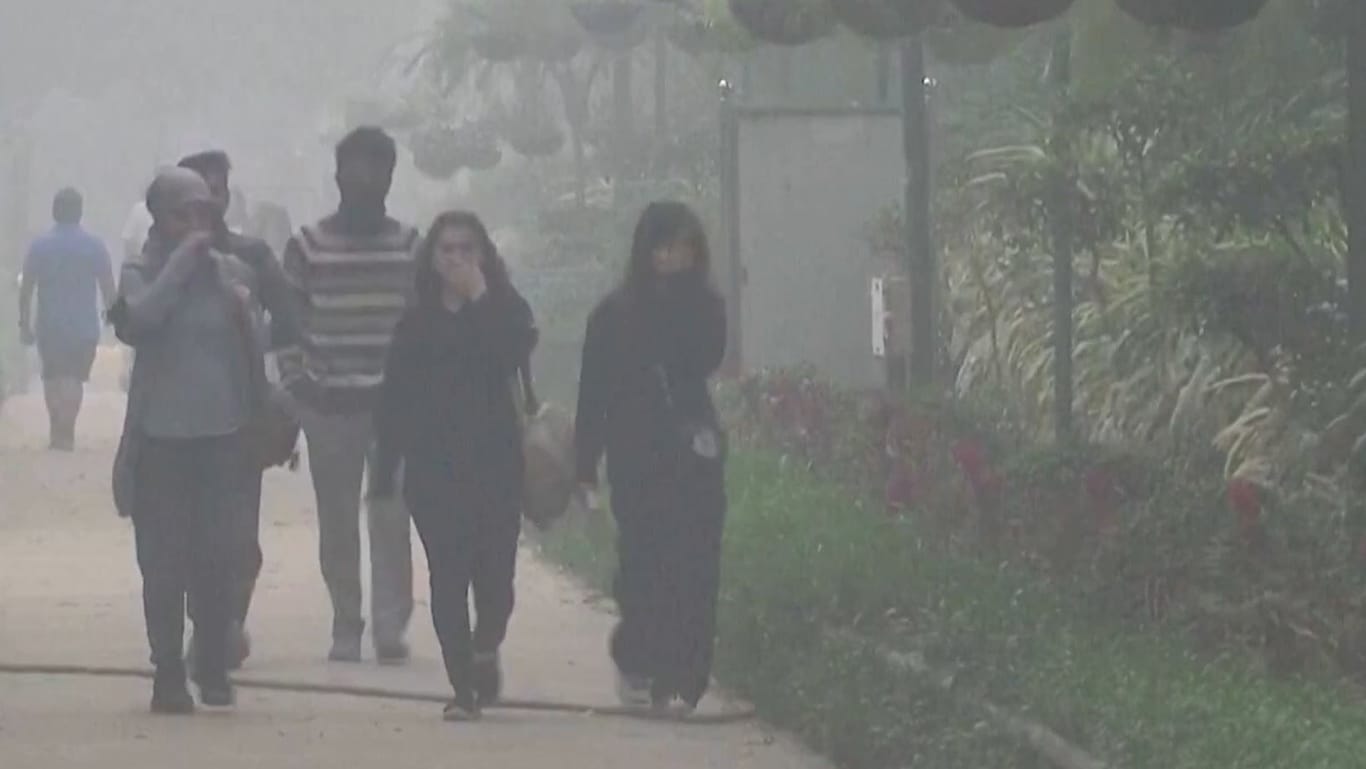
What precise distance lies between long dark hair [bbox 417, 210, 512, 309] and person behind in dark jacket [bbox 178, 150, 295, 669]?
644mm

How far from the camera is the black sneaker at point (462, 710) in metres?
10.6

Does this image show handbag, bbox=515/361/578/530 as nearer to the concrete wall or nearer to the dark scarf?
the dark scarf

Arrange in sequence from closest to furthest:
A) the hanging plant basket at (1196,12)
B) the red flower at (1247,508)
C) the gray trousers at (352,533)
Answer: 1. the hanging plant basket at (1196,12)
2. the red flower at (1247,508)
3. the gray trousers at (352,533)

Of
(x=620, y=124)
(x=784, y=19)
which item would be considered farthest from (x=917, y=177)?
(x=620, y=124)

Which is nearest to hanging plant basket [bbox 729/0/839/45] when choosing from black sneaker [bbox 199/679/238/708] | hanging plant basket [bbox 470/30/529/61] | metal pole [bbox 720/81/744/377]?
black sneaker [bbox 199/679/238/708]

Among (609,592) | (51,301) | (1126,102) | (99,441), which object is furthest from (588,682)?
(99,441)

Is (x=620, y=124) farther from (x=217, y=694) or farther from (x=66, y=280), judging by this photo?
(x=217, y=694)

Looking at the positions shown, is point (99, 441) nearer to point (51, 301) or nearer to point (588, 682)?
point (51, 301)

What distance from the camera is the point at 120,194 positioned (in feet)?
234

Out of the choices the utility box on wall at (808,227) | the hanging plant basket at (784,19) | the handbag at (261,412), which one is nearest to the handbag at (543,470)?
the handbag at (261,412)

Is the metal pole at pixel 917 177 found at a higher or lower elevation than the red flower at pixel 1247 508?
higher

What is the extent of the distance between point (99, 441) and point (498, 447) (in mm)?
13892

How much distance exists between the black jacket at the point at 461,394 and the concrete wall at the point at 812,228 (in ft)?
23.5

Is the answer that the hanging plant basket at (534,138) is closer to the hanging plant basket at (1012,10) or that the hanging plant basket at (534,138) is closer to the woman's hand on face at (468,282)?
the woman's hand on face at (468,282)
